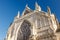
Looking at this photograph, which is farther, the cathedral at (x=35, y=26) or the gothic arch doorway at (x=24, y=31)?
the gothic arch doorway at (x=24, y=31)

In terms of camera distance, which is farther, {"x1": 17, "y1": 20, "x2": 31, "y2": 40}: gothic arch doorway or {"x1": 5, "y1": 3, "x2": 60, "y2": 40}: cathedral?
{"x1": 17, "y1": 20, "x2": 31, "y2": 40}: gothic arch doorway

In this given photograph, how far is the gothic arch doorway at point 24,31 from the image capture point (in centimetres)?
1831

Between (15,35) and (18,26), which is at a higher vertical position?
(18,26)

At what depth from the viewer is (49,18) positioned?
56.1 feet

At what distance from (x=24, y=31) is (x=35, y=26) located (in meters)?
2.26

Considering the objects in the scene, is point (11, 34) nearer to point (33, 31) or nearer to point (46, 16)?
→ point (33, 31)

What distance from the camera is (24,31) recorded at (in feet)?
62.4

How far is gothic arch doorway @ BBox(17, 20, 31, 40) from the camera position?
60.1 ft

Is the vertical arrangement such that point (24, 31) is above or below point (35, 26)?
below

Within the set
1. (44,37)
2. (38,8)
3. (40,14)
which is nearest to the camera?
(44,37)

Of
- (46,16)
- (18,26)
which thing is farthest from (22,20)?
(46,16)

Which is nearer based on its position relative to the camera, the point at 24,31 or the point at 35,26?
the point at 35,26

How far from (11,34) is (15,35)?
39.5 inches

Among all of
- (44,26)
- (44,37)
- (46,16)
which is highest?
(46,16)
